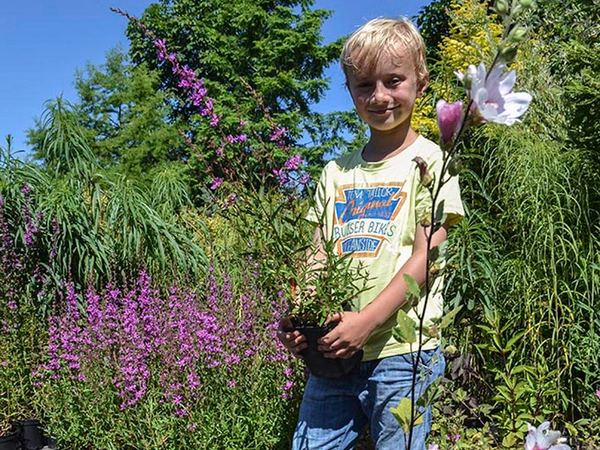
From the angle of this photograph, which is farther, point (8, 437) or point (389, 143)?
point (8, 437)

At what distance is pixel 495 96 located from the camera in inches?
27.1

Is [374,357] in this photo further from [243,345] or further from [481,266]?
[481,266]

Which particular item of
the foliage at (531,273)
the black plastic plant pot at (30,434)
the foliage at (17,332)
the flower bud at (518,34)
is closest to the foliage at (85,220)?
the foliage at (17,332)

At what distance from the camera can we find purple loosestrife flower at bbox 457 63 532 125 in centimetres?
65

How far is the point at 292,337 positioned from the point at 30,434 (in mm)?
2583

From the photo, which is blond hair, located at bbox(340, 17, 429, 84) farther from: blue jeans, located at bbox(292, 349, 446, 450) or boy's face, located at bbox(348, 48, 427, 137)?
blue jeans, located at bbox(292, 349, 446, 450)

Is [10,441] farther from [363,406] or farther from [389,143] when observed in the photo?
[389,143]

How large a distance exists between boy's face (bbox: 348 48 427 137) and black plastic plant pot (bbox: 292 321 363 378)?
527mm

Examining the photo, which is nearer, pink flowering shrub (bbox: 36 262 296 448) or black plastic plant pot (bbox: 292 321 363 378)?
A: black plastic plant pot (bbox: 292 321 363 378)

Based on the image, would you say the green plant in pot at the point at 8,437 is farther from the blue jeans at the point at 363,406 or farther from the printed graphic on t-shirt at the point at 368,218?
the printed graphic on t-shirt at the point at 368,218

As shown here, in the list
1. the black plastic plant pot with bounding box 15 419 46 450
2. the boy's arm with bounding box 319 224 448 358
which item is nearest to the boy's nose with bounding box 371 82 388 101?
the boy's arm with bounding box 319 224 448 358

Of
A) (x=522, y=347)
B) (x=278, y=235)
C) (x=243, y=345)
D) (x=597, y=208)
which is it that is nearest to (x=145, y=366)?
(x=243, y=345)

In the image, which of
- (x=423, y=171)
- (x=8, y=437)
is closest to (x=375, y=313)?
(x=423, y=171)

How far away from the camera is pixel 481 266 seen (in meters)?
2.98
